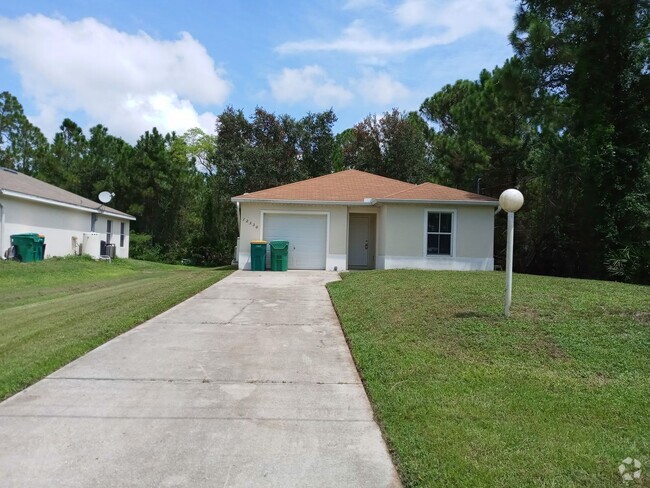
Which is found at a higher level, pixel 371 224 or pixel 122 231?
pixel 371 224

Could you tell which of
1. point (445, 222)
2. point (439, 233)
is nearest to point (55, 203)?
point (439, 233)

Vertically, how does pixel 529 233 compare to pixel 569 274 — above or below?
above

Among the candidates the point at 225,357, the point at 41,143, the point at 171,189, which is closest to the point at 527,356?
the point at 225,357

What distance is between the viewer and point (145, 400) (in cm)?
473

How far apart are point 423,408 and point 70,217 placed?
2298 centimetres

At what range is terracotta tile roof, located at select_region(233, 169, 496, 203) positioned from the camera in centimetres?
1626

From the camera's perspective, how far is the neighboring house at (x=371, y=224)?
16.2 m

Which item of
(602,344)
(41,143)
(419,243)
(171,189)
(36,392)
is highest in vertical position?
(41,143)

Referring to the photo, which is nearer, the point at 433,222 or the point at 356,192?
the point at 433,222

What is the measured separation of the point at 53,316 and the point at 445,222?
1166 cm

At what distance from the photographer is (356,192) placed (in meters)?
18.8

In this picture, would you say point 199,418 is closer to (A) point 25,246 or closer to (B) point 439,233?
(B) point 439,233

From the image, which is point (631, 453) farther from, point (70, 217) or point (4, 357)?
point (70, 217)

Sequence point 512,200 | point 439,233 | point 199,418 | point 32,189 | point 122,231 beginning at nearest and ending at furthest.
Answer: point 199,418, point 512,200, point 439,233, point 32,189, point 122,231
